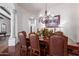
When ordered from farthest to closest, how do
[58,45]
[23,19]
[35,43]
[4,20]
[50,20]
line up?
[50,20] → [35,43] → [23,19] → [4,20] → [58,45]

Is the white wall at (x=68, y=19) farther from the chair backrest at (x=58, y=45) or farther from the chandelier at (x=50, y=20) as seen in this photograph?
the chair backrest at (x=58, y=45)

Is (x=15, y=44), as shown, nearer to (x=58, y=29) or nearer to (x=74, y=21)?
(x=58, y=29)

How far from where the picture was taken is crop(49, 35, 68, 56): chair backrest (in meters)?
3.06

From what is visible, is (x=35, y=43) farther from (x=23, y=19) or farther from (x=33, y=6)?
(x=33, y=6)

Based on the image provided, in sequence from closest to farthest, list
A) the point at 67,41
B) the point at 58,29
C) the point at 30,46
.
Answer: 1. the point at 67,41
2. the point at 58,29
3. the point at 30,46

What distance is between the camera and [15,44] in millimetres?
3521

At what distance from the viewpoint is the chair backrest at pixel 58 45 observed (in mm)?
3064

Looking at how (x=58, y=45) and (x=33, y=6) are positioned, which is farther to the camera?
(x=33, y=6)

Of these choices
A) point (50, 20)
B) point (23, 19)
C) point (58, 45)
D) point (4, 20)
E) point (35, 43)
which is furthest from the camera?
point (50, 20)

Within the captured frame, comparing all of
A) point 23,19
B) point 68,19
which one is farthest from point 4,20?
point 68,19

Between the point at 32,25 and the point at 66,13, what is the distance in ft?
2.82

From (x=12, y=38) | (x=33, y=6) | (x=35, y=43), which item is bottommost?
(x=35, y=43)

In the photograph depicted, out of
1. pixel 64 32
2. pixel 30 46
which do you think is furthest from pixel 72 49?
pixel 30 46

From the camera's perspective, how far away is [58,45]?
3.13m
